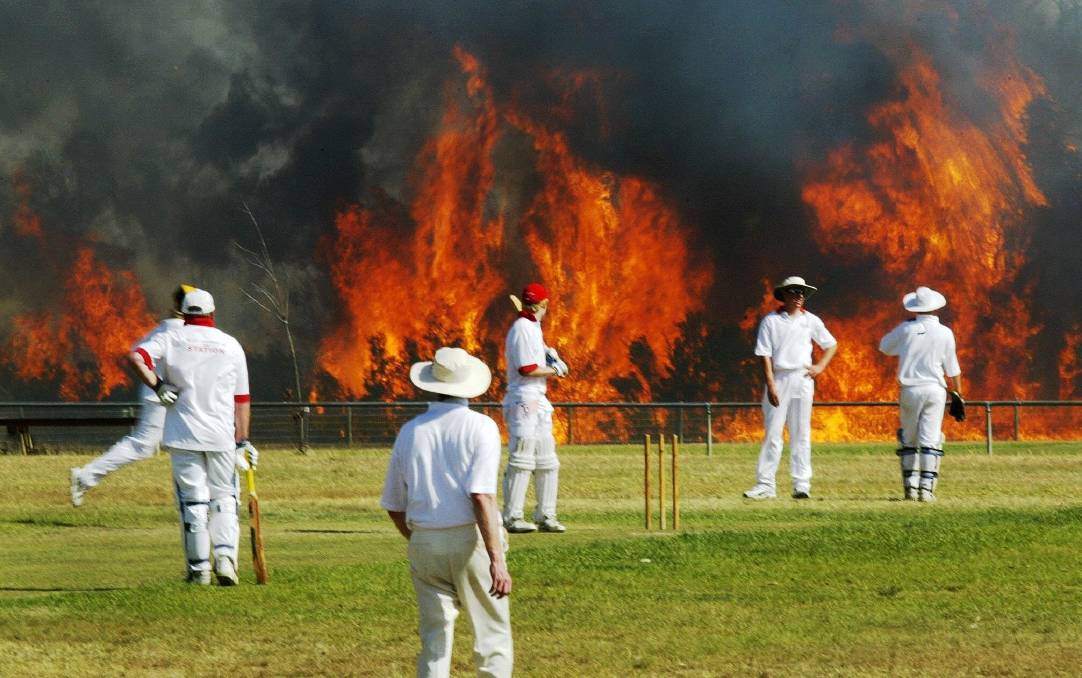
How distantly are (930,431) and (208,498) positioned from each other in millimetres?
9740

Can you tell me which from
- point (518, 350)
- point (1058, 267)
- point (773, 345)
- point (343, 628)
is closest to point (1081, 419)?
point (1058, 267)

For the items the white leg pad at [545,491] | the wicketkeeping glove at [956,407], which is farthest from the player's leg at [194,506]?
the wicketkeeping glove at [956,407]

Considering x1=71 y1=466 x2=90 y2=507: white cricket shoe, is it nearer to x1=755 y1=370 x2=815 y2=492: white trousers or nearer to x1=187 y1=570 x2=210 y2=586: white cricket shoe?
x1=187 y1=570 x2=210 y2=586: white cricket shoe

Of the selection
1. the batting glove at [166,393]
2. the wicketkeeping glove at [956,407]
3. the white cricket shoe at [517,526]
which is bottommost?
the white cricket shoe at [517,526]

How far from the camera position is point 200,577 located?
1184 centimetres

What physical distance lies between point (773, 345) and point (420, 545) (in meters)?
12.8

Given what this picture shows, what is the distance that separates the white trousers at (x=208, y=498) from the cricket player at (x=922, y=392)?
942 cm

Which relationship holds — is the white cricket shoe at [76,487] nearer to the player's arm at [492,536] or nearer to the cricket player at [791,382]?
the cricket player at [791,382]

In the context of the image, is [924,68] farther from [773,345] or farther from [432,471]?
[432,471]

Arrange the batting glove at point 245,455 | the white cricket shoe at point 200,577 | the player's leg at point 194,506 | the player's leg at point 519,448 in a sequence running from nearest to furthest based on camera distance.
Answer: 1. the player's leg at point 194,506
2. the white cricket shoe at point 200,577
3. the batting glove at point 245,455
4. the player's leg at point 519,448

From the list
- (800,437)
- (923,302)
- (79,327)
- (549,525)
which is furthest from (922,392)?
(79,327)

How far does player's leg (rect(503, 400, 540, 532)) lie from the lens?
15.5m

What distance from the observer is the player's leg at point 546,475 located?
15.7 m

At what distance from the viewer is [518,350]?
50.5 feet
